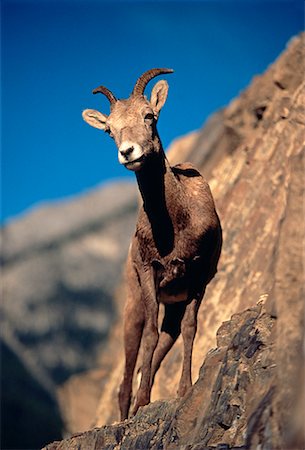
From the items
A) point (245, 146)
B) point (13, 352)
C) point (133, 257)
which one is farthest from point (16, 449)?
point (133, 257)

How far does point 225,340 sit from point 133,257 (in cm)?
228

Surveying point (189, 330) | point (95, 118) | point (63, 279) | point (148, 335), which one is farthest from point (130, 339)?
point (63, 279)

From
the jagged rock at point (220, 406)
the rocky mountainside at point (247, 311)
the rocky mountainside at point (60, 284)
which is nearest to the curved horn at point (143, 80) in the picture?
the rocky mountainside at point (247, 311)

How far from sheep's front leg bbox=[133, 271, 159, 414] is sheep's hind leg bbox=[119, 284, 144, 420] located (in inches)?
33.5

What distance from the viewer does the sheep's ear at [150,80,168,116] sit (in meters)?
11.9

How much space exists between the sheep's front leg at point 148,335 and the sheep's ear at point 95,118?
2.07 m

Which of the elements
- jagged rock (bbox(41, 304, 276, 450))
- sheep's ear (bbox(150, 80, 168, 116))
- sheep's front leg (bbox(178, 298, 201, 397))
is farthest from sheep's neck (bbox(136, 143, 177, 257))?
jagged rock (bbox(41, 304, 276, 450))

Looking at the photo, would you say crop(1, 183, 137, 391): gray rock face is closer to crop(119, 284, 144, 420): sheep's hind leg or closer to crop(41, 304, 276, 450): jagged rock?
crop(119, 284, 144, 420): sheep's hind leg

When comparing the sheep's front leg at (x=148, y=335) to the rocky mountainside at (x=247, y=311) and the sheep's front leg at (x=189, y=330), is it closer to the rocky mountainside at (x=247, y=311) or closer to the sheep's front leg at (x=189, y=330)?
the sheep's front leg at (x=189, y=330)

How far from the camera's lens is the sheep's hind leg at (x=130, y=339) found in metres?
12.5

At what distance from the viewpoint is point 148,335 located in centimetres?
1156

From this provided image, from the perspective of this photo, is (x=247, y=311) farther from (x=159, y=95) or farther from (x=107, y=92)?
(x=107, y=92)

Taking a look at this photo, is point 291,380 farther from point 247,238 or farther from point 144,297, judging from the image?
point 247,238

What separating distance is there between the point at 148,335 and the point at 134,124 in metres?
2.61
